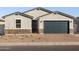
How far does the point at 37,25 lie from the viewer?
8742mm

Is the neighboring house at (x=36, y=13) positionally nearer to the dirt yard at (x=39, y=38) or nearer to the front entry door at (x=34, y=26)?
the front entry door at (x=34, y=26)

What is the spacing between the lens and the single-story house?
28.7 ft

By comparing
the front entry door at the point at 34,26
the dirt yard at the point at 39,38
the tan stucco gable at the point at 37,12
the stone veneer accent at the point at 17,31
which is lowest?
the dirt yard at the point at 39,38

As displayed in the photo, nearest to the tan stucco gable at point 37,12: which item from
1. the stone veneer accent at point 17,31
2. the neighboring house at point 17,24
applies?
the neighboring house at point 17,24

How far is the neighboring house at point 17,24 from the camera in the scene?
8.71 meters

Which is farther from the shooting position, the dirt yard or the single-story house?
the dirt yard

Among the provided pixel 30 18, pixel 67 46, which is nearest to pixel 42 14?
pixel 30 18

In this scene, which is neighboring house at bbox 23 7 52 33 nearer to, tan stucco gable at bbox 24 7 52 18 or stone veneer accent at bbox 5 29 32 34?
tan stucco gable at bbox 24 7 52 18

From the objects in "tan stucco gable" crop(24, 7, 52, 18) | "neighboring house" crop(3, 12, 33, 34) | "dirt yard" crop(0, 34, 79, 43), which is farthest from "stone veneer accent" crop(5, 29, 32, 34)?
"tan stucco gable" crop(24, 7, 52, 18)

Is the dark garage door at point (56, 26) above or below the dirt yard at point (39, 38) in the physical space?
above

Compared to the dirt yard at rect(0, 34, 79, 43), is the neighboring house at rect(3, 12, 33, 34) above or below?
above

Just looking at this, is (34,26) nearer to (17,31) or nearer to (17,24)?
(17,31)

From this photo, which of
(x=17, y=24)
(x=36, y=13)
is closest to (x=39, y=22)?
(x=36, y=13)

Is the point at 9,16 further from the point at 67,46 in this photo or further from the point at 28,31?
the point at 67,46
